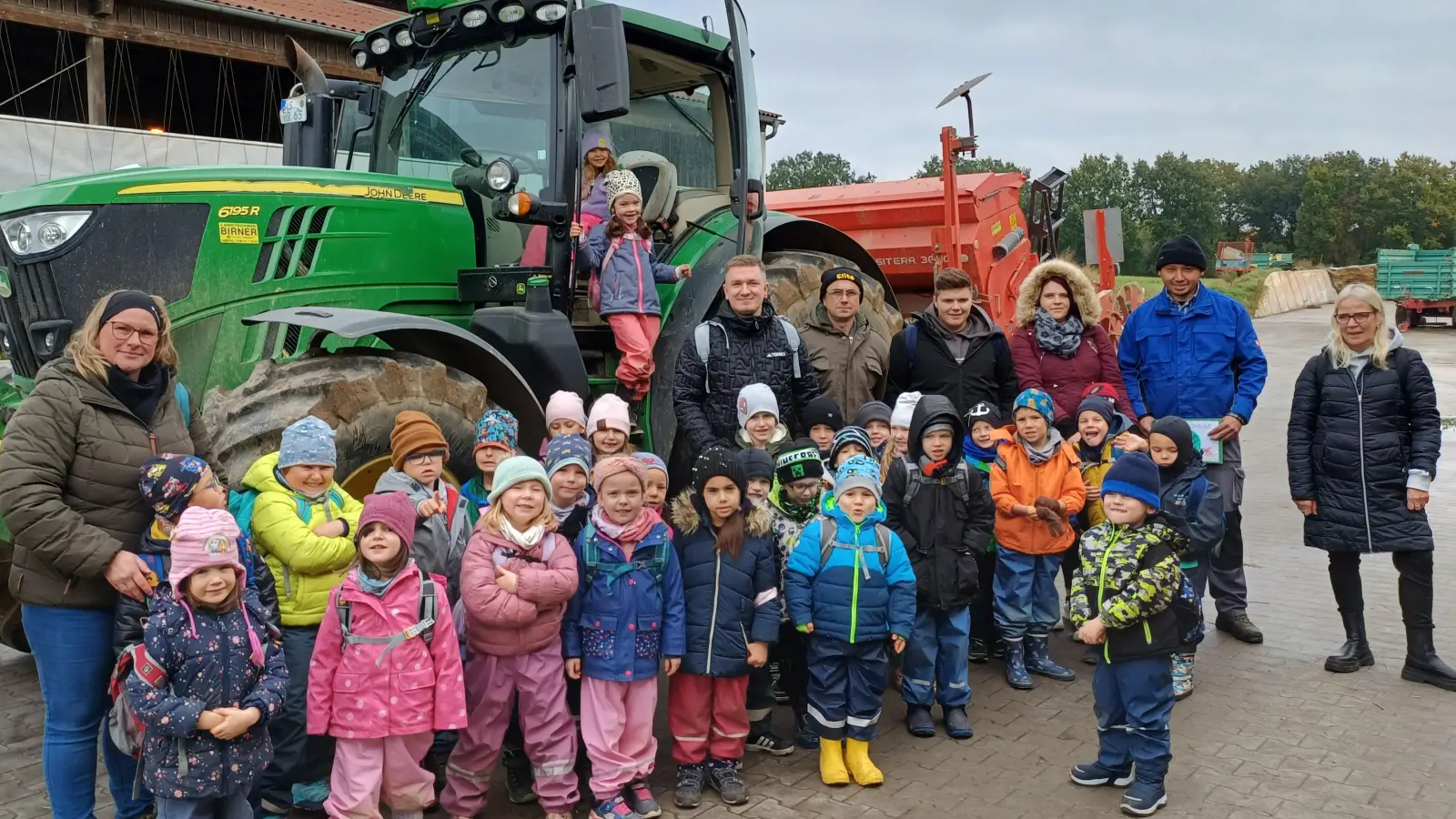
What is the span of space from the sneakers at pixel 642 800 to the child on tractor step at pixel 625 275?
78.1 inches

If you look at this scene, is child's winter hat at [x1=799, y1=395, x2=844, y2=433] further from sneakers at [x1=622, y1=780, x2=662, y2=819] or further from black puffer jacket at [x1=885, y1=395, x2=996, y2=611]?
sneakers at [x1=622, y1=780, x2=662, y2=819]

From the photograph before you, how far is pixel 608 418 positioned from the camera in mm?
4484

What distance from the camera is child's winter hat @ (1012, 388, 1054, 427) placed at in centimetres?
507

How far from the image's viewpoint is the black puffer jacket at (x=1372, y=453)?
5148mm

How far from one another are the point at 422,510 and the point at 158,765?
1116 mm

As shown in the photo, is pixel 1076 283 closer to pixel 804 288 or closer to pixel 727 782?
pixel 804 288

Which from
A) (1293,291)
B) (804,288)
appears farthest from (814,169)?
(804,288)

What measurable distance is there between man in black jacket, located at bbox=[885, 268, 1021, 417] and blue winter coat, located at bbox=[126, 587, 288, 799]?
344cm

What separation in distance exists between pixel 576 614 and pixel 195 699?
1.24 meters

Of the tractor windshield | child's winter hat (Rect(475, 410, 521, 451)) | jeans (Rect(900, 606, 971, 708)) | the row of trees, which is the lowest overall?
jeans (Rect(900, 606, 971, 708))

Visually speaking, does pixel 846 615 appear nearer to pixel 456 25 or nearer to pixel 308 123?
pixel 456 25

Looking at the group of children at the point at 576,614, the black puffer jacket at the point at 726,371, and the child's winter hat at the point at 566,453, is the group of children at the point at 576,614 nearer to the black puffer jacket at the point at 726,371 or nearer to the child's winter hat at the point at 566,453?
the child's winter hat at the point at 566,453

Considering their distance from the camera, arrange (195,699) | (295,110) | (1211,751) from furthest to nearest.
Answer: (295,110) → (1211,751) → (195,699)

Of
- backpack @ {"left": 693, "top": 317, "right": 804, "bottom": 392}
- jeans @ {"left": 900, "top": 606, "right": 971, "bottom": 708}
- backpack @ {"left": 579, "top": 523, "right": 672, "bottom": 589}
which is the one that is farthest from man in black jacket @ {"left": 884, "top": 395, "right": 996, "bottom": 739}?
backpack @ {"left": 579, "top": 523, "right": 672, "bottom": 589}
